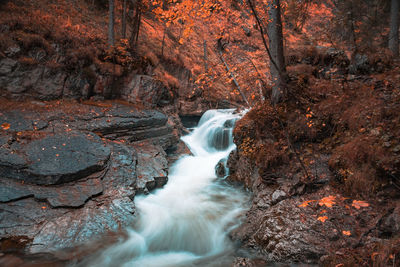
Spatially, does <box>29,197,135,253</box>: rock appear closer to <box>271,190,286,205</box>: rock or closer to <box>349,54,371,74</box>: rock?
<box>271,190,286,205</box>: rock

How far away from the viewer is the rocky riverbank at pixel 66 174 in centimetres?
418

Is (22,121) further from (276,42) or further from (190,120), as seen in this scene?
(190,120)

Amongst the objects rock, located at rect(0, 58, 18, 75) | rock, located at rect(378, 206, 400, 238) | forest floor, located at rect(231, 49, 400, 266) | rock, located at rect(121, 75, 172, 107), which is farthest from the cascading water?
rock, located at rect(0, 58, 18, 75)

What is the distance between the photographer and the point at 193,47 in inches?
818

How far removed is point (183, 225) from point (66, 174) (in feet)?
10.3

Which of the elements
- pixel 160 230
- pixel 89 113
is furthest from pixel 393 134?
pixel 89 113

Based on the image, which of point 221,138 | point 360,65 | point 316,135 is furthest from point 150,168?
point 360,65

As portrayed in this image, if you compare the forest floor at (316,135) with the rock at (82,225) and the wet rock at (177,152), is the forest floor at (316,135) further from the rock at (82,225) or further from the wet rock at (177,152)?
the wet rock at (177,152)

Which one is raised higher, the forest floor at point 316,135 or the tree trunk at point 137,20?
the tree trunk at point 137,20

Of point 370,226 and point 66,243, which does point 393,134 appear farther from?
point 66,243

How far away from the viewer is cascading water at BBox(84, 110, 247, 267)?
4.24 m

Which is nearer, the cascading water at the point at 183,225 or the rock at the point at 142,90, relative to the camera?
the cascading water at the point at 183,225

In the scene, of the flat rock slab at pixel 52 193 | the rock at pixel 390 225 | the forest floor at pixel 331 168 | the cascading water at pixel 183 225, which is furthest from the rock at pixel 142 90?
the rock at pixel 390 225

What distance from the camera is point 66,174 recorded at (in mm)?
5129
